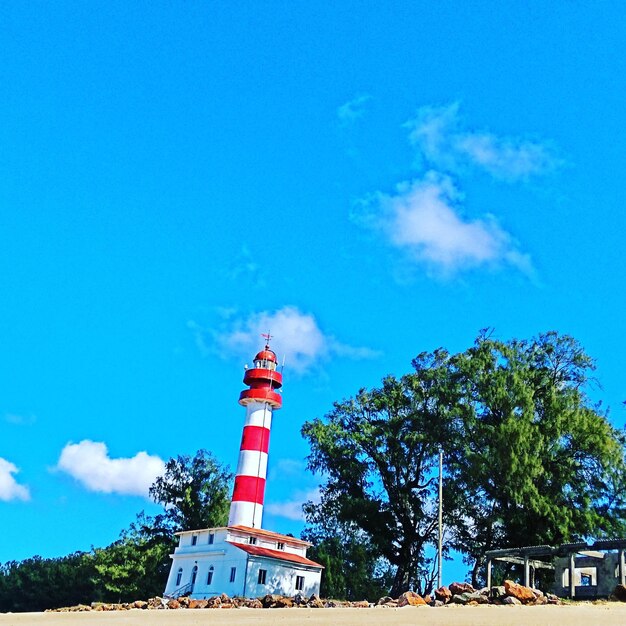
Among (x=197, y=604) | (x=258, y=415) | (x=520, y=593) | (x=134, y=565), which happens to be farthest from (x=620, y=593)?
(x=134, y=565)

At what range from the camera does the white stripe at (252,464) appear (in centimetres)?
5003

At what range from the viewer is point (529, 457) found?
1677 inches

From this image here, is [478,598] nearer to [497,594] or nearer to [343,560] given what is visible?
[497,594]

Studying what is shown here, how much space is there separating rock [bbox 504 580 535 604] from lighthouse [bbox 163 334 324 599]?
78.5ft

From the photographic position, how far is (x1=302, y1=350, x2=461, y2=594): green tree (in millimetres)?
48375

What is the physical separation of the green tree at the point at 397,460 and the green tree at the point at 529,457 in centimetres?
206

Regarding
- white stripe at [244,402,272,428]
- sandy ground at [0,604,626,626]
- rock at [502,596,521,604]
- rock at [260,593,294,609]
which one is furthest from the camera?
white stripe at [244,402,272,428]

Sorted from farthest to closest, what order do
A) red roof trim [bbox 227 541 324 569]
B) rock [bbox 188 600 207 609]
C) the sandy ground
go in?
red roof trim [bbox 227 541 324 569] → rock [bbox 188 600 207 609] → the sandy ground

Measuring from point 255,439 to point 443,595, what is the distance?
95.4 feet

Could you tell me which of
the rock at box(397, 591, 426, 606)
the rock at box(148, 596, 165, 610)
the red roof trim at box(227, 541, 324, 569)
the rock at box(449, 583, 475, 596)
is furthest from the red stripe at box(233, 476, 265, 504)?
the rock at box(449, 583, 475, 596)

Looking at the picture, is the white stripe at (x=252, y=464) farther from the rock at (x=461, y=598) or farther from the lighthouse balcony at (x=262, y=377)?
the rock at (x=461, y=598)

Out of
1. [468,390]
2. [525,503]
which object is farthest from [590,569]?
[468,390]

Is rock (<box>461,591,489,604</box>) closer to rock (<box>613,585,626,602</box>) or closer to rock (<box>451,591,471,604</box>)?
rock (<box>451,591,471,604</box>)

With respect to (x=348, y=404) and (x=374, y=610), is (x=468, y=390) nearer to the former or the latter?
(x=348, y=404)
